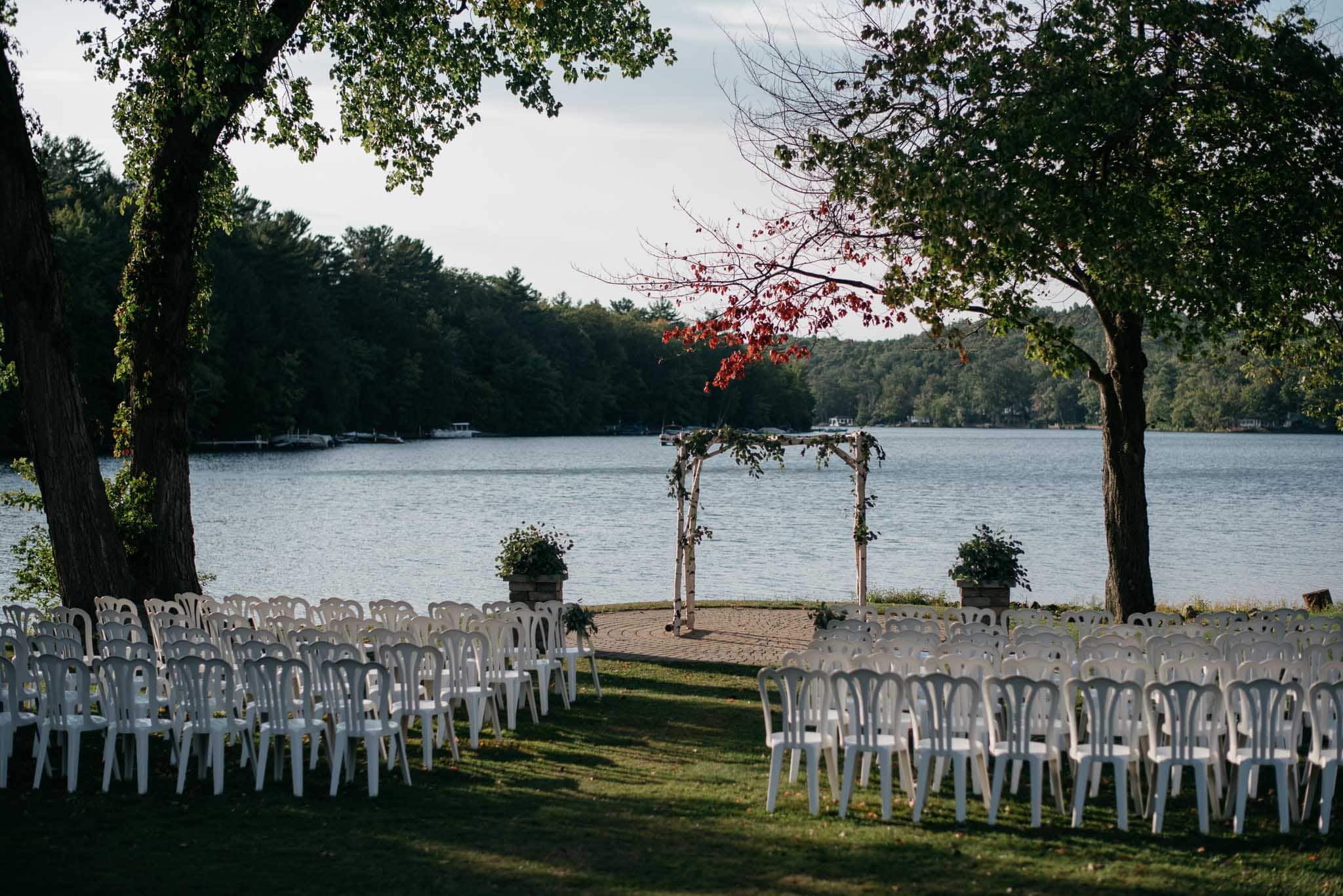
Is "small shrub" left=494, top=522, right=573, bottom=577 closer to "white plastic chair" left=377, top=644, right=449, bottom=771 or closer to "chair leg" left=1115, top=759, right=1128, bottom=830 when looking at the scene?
"white plastic chair" left=377, top=644, right=449, bottom=771

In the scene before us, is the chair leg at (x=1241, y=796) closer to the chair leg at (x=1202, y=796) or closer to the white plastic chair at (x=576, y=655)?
the chair leg at (x=1202, y=796)

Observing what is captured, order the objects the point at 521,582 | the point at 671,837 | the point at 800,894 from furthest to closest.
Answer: the point at 521,582 < the point at 671,837 < the point at 800,894

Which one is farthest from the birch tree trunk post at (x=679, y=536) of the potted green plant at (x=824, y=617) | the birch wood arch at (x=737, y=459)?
the potted green plant at (x=824, y=617)

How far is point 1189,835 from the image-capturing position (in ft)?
21.5

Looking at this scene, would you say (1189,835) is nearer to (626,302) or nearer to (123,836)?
(123,836)

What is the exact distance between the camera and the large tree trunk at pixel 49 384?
10.7 meters

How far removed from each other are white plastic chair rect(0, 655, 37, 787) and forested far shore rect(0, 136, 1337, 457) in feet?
138

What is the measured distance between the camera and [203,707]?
24.6 ft

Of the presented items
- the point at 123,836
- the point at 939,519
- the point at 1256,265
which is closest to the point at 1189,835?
the point at 123,836

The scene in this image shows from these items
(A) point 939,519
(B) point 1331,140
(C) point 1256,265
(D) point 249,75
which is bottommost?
(A) point 939,519

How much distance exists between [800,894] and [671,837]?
1.10m

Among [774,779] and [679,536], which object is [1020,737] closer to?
[774,779]

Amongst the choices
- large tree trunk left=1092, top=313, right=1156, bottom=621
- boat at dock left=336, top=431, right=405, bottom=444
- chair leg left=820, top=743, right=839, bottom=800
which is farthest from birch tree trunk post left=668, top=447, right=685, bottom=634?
boat at dock left=336, top=431, right=405, bottom=444

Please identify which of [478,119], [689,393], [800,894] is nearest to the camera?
[800,894]
